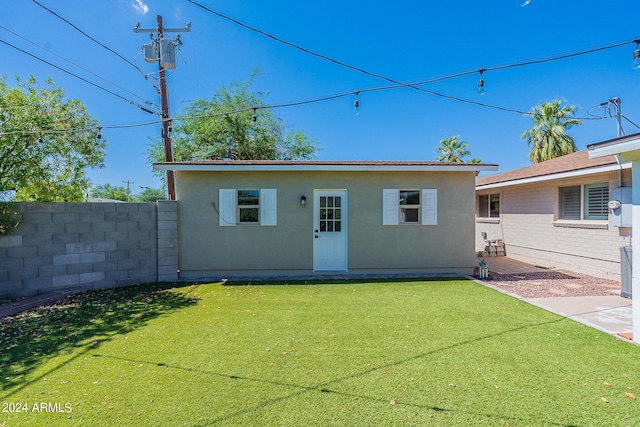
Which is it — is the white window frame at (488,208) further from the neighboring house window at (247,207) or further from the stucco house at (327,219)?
the neighboring house window at (247,207)

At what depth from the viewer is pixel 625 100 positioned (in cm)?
866

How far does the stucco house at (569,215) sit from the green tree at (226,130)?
12.3 m

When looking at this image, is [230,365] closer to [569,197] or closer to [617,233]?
[617,233]

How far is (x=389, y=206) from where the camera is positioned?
759cm

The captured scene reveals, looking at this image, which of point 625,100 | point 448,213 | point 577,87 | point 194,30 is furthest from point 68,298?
point 577,87

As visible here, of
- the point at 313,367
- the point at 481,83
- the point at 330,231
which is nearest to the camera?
the point at 313,367

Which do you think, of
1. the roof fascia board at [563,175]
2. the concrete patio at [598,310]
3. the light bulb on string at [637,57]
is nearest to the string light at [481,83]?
the light bulb on string at [637,57]

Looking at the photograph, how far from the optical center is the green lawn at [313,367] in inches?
91.7

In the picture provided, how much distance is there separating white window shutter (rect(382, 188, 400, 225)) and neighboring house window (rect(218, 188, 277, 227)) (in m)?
2.90

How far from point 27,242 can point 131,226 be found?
1.74 meters

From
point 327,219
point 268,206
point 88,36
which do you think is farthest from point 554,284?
point 88,36

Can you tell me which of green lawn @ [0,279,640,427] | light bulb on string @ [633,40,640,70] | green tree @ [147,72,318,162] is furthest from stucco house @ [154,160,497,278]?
green tree @ [147,72,318,162]

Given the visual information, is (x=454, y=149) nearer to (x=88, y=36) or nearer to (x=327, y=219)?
(x=327, y=219)

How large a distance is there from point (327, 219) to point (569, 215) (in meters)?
7.05
